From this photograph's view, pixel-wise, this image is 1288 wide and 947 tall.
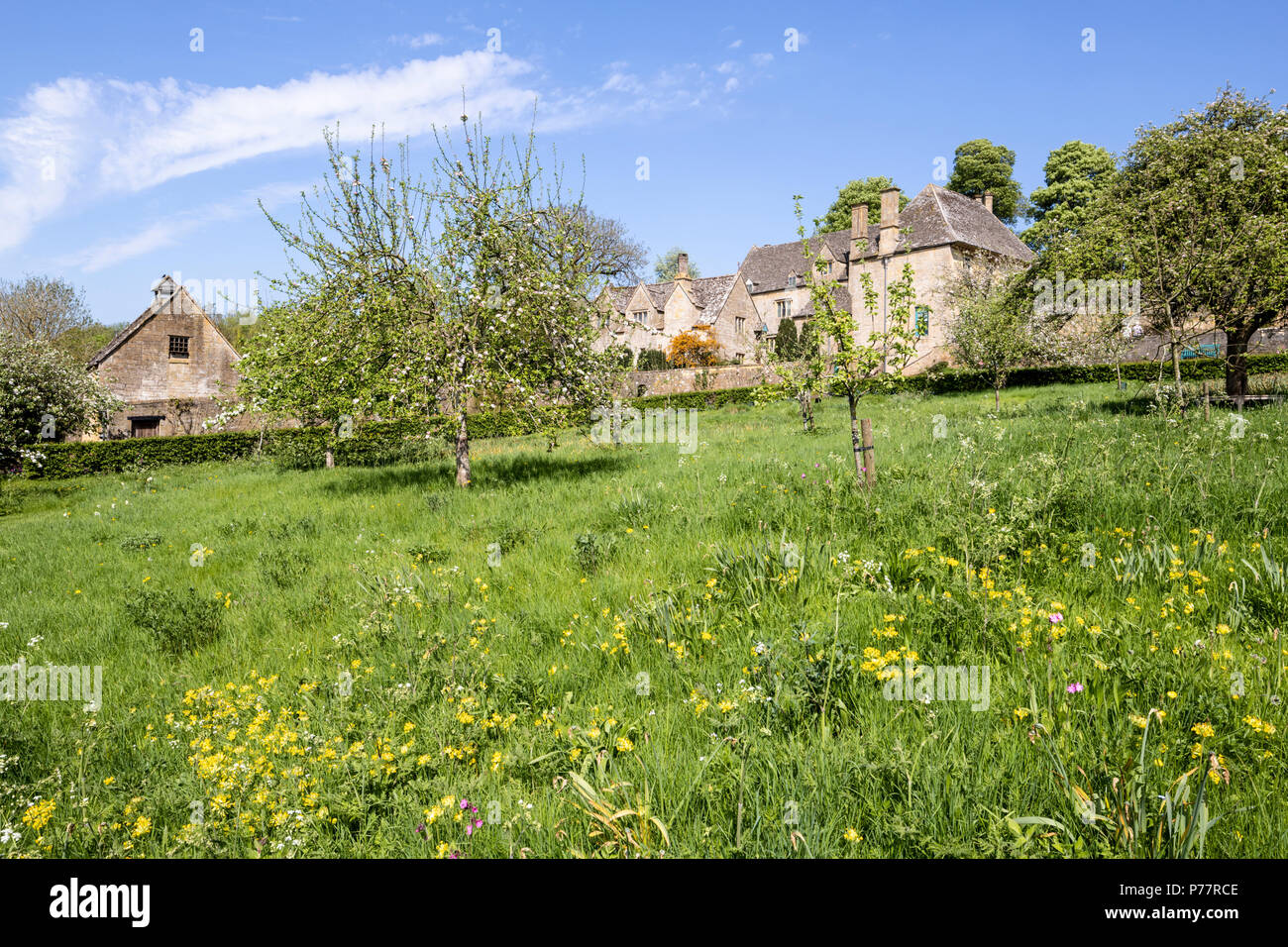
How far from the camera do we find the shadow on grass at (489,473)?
13453 millimetres

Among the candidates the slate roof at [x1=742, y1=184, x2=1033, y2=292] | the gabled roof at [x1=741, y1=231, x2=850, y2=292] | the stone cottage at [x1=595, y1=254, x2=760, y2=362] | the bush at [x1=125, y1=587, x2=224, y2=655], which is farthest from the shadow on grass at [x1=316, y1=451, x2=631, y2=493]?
the gabled roof at [x1=741, y1=231, x2=850, y2=292]

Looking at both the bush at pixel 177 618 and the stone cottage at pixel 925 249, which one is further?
the stone cottage at pixel 925 249

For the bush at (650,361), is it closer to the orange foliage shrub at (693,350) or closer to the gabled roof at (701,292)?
the orange foliage shrub at (693,350)

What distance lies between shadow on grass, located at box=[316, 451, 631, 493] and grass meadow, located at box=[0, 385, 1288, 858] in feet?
15.8

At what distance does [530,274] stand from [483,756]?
11.0m

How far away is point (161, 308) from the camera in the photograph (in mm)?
33562

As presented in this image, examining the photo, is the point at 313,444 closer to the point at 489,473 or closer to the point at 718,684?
the point at 489,473

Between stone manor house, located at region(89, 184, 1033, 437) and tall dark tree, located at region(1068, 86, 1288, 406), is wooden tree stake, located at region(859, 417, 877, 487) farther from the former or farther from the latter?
tall dark tree, located at region(1068, 86, 1288, 406)

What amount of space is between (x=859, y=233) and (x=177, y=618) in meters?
54.1

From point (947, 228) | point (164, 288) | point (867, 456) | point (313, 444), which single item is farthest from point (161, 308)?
point (947, 228)

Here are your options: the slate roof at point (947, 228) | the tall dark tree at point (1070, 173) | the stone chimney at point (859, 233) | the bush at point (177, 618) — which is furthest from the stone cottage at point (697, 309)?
the bush at point (177, 618)

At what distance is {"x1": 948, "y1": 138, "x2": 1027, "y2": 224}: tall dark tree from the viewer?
67.9 meters

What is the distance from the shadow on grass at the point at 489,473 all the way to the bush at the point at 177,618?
593 centimetres

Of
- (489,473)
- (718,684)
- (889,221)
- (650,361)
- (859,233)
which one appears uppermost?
(859,233)
